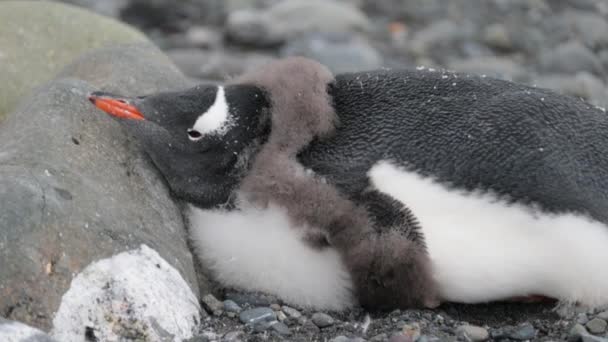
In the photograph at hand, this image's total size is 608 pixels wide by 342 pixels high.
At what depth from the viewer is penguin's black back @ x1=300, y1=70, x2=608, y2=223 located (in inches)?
120

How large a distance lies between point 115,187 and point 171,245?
266mm

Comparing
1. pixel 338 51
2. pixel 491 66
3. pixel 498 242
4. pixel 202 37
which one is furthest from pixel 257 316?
pixel 202 37

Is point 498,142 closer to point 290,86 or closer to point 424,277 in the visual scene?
point 424,277

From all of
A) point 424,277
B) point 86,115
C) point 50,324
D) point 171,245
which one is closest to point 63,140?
point 86,115

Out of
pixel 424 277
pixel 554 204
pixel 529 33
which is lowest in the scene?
pixel 424 277

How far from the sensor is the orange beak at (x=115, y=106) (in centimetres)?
322

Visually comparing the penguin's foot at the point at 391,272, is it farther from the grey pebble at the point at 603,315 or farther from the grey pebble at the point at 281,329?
the grey pebble at the point at 603,315

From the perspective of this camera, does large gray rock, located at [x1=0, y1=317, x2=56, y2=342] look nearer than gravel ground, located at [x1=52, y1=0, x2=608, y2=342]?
Yes

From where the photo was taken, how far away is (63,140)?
10.2 ft

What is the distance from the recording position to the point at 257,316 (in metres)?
3.09

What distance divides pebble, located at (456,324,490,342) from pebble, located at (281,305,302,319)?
522 millimetres

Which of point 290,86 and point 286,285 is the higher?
point 290,86

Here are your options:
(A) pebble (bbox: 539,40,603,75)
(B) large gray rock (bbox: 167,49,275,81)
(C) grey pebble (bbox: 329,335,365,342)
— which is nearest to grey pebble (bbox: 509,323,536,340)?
(C) grey pebble (bbox: 329,335,365,342)

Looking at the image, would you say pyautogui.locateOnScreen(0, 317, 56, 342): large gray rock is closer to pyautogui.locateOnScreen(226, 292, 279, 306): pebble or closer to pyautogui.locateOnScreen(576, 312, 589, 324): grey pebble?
pyautogui.locateOnScreen(226, 292, 279, 306): pebble
